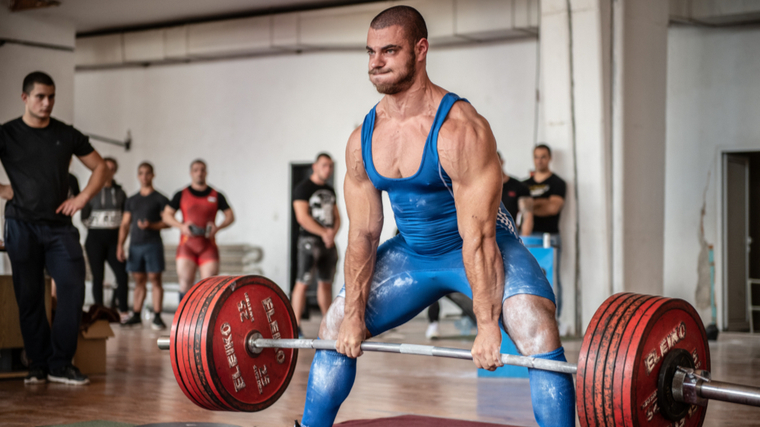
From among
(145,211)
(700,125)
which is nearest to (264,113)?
(145,211)

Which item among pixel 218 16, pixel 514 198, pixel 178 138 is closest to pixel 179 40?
pixel 218 16

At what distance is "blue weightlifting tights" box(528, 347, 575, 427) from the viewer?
5.67 ft

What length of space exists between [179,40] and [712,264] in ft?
19.1

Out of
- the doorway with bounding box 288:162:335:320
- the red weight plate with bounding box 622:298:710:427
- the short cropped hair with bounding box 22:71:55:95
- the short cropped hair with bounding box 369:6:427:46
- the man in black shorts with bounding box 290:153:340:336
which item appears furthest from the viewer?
the doorway with bounding box 288:162:335:320

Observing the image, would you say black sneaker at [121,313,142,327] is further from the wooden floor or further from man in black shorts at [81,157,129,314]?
the wooden floor

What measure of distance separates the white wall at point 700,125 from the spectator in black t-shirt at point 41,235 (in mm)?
5071

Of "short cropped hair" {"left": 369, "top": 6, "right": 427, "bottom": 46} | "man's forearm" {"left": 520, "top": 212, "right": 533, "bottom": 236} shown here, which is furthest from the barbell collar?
"man's forearm" {"left": 520, "top": 212, "right": 533, "bottom": 236}

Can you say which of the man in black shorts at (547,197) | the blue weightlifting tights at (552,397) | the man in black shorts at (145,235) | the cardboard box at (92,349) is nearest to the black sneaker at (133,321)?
the man in black shorts at (145,235)

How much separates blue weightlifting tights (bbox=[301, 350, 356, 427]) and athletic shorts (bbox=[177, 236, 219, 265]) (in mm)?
3743

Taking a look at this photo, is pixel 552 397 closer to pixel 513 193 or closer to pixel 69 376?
pixel 69 376

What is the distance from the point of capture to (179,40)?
8117 mm

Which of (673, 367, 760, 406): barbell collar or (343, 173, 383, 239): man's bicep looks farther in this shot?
(343, 173, 383, 239): man's bicep

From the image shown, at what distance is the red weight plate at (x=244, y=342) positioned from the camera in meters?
2.08

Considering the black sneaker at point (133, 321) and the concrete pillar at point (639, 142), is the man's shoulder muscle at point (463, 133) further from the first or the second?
the black sneaker at point (133, 321)
